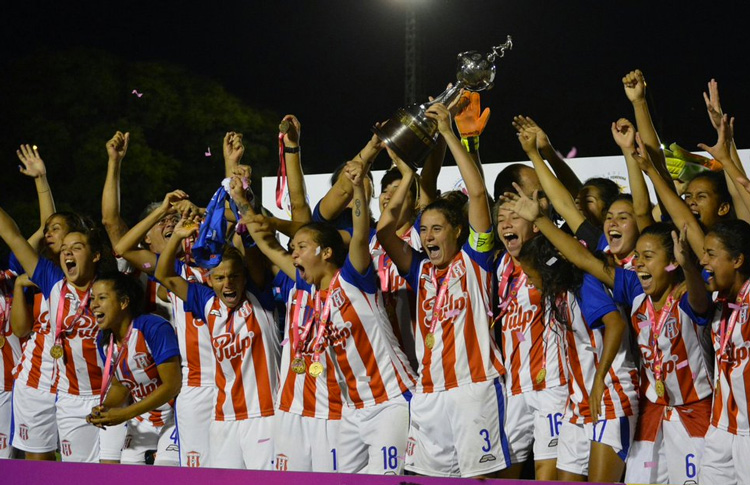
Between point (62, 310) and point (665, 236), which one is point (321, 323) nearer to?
point (665, 236)

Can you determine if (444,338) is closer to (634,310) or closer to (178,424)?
(634,310)

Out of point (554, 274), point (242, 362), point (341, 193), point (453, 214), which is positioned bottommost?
point (242, 362)

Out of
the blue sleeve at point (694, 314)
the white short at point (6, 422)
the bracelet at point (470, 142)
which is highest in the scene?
the bracelet at point (470, 142)

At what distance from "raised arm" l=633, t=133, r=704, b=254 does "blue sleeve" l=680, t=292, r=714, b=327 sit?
0.74ft

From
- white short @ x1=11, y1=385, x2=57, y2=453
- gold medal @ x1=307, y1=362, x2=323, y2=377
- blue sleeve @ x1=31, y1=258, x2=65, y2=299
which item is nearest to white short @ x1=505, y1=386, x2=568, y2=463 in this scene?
gold medal @ x1=307, y1=362, x2=323, y2=377

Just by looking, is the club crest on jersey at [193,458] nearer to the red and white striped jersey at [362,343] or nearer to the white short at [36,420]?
the red and white striped jersey at [362,343]

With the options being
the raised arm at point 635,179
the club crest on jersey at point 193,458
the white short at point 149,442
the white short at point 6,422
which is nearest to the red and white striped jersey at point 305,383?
the club crest on jersey at point 193,458

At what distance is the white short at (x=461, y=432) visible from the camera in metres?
4.97

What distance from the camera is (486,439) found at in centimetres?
498

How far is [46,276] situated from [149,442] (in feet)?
3.98

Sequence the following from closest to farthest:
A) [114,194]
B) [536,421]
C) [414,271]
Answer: [536,421], [414,271], [114,194]

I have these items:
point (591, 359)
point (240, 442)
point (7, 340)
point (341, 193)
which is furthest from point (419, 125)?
point (7, 340)

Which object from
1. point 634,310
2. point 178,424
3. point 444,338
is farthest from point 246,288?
point 634,310

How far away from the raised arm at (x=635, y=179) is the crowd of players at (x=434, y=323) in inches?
0.6
